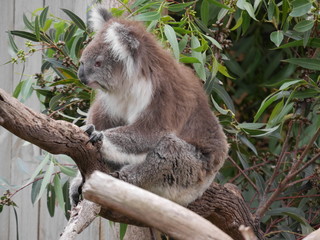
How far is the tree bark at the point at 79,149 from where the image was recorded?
98.3 inches

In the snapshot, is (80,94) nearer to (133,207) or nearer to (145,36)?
(145,36)

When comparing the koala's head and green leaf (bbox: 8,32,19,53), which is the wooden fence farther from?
the koala's head

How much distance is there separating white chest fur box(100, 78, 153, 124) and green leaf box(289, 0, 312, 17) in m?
1.22

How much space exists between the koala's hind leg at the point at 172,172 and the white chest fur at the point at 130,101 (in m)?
0.24

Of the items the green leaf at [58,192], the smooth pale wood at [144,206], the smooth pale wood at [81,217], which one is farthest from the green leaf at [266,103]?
the smooth pale wood at [144,206]

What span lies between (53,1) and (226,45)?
4.96 ft

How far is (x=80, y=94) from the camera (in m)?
4.35

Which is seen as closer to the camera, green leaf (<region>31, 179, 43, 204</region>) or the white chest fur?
the white chest fur

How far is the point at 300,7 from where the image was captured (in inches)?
157

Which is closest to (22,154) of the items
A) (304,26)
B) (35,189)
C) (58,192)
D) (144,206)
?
(35,189)

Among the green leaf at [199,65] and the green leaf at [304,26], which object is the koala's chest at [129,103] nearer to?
the green leaf at [199,65]

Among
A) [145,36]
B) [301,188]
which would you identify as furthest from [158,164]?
[301,188]

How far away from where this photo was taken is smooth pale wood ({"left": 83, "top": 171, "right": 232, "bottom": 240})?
188cm

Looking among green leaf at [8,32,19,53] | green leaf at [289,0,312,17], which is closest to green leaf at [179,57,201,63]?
green leaf at [289,0,312,17]
